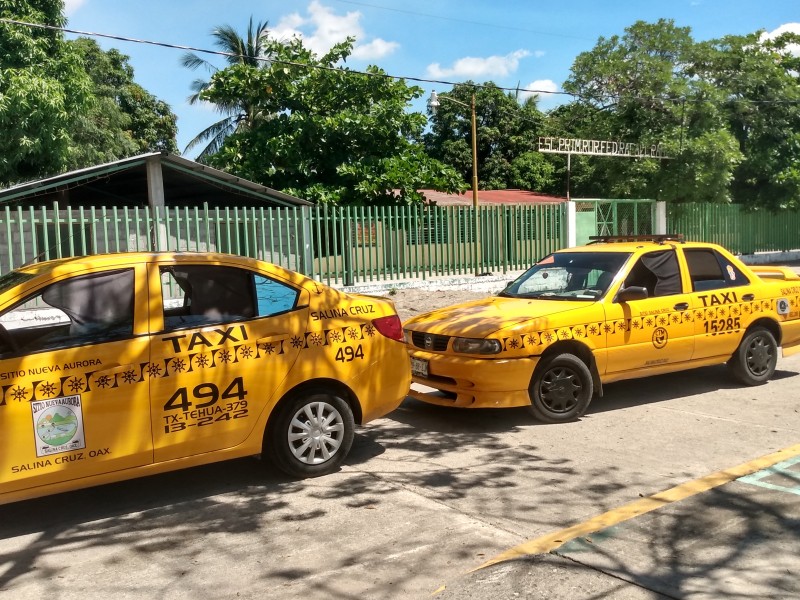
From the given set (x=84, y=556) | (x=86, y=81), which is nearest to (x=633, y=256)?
(x=84, y=556)

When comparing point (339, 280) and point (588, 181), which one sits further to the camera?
point (588, 181)

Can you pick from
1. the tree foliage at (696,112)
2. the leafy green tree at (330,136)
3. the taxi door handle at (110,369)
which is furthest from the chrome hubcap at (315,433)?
the tree foliage at (696,112)

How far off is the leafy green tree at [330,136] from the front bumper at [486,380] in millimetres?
13483

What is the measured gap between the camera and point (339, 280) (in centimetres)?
1662

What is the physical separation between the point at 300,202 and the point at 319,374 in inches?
441

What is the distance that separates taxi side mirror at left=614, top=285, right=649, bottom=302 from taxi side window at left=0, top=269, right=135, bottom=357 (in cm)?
443

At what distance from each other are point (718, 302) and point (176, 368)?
5.60 m

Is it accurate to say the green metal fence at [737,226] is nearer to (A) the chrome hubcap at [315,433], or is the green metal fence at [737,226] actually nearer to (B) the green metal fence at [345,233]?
(B) the green metal fence at [345,233]

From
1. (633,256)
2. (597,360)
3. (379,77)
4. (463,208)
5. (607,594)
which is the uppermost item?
(379,77)

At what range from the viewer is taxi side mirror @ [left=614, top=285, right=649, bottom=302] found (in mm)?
6930

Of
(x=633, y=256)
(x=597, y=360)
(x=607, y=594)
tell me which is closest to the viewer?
(x=607, y=594)

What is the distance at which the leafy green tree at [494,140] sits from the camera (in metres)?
38.7

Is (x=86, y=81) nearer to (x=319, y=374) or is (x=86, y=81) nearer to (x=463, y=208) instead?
(x=463, y=208)

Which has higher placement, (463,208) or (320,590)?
(463,208)
